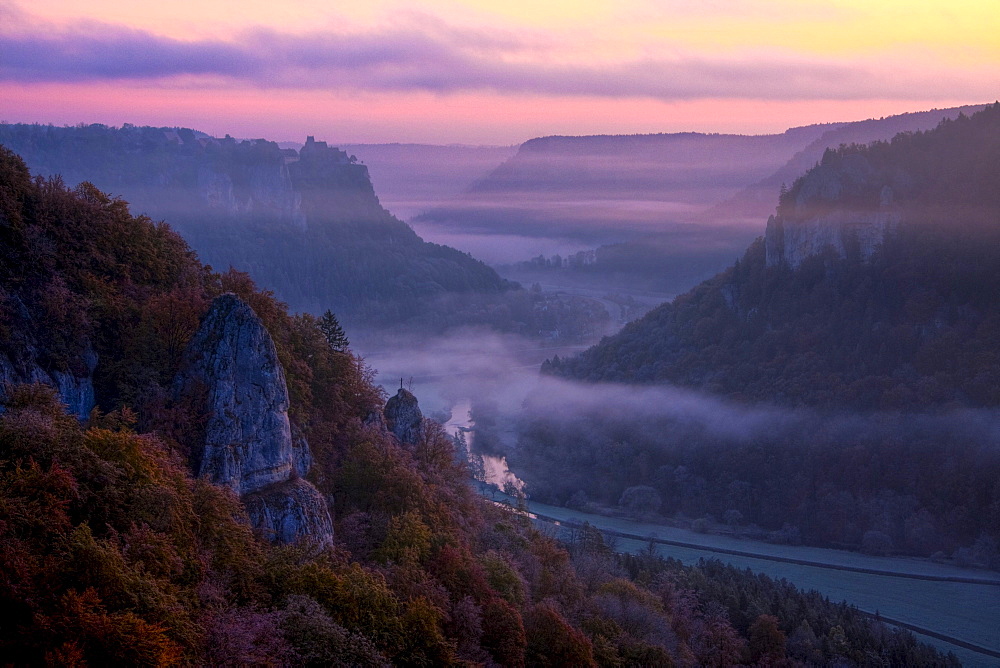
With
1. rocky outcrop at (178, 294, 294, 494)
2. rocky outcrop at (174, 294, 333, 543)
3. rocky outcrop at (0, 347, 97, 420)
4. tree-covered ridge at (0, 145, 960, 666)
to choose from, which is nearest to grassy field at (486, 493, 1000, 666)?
tree-covered ridge at (0, 145, 960, 666)

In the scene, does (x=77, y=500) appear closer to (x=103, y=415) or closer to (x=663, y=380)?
(x=103, y=415)

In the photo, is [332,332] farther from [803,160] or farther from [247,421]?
[803,160]

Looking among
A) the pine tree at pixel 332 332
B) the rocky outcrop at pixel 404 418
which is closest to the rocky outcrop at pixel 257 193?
Result: the pine tree at pixel 332 332

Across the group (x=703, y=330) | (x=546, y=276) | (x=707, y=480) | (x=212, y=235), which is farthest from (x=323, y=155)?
(x=707, y=480)

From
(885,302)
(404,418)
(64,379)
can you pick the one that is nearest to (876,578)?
(885,302)

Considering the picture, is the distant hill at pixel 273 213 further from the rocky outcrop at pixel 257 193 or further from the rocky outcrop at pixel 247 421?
the rocky outcrop at pixel 247 421

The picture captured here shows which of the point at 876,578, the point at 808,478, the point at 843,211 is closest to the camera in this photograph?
the point at 876,578
